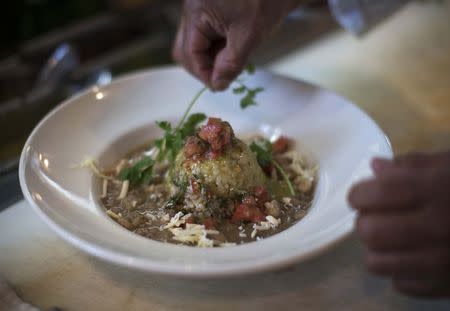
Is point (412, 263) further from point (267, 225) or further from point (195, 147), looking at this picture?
point (195, 147)

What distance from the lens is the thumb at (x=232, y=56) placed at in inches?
59.1

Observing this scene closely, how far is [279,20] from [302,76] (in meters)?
0.58

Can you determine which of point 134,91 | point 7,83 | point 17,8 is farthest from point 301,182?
point 17,8

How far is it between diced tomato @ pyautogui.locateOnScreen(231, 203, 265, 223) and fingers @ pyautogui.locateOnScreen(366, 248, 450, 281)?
0.41 meters

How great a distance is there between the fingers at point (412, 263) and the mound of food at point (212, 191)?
0.37 metres

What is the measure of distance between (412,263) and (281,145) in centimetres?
78

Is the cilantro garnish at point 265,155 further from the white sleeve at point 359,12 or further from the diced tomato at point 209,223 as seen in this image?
the white sleeve at point 359,12

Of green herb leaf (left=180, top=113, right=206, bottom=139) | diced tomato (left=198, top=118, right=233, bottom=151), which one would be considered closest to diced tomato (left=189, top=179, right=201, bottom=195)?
diced tomato (left=198, top=118, right=233, bottom=151)

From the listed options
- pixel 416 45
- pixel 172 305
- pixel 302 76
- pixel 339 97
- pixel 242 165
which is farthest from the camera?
pixel 416 45

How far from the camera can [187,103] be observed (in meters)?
1.74

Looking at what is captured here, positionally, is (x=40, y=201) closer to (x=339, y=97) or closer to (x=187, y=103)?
(x=187, y=103)

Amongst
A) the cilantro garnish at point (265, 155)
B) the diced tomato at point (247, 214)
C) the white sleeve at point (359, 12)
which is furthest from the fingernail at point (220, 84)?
the white sleeve at point (359, 12)

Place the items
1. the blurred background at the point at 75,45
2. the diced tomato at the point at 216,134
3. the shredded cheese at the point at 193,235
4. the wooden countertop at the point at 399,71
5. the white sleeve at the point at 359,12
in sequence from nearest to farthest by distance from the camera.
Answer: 1. the shredded cheese at the point at 193,235
2. the diced tomato at the point at 216,134
3. the wooden countertop at the point at 399,71
4. the white sleeve at the point at 359,12
5. the blurred background at the point at 75,45

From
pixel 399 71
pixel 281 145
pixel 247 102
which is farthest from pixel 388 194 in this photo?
pixel 399 71
